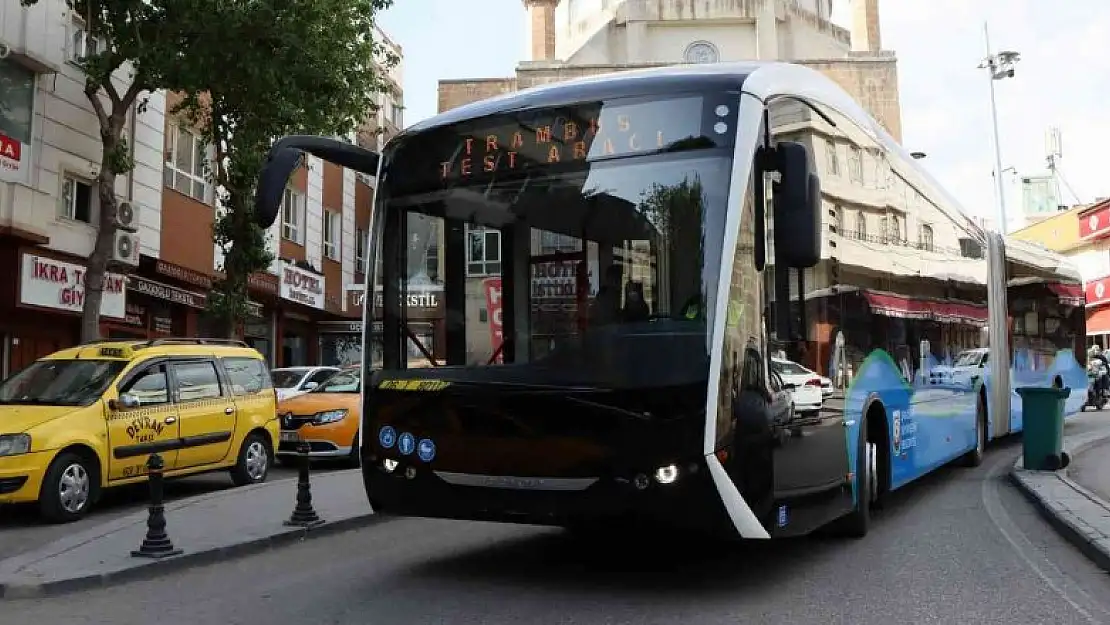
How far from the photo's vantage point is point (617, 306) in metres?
5.58

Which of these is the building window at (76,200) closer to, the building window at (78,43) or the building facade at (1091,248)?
the building window at (78,43)

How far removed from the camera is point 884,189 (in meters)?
7.95

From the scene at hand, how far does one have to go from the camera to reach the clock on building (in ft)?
185

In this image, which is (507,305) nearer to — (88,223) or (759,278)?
(759,278)

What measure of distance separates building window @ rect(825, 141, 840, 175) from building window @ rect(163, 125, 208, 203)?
17.6 m

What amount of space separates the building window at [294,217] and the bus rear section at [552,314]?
75.0 ft

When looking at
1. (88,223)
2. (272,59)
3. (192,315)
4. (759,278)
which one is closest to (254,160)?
(272,59)

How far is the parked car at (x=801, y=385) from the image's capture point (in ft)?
19.3

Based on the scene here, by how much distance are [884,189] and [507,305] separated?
3.63m

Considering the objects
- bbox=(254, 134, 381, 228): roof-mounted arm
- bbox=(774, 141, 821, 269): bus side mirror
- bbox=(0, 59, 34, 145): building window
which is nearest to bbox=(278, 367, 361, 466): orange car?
bbox=(0, 59, 34, 145): building window

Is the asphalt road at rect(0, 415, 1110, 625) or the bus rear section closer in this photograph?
the bus rear section

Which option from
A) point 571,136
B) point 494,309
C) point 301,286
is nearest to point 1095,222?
point 301,286

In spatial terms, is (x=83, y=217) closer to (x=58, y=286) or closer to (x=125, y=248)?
(x=125, y=248)

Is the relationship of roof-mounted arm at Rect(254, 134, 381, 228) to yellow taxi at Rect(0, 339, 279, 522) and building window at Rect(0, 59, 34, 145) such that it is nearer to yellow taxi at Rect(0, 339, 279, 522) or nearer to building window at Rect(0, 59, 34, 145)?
yellow taxi at Rect(0, 339, 279, 522)
